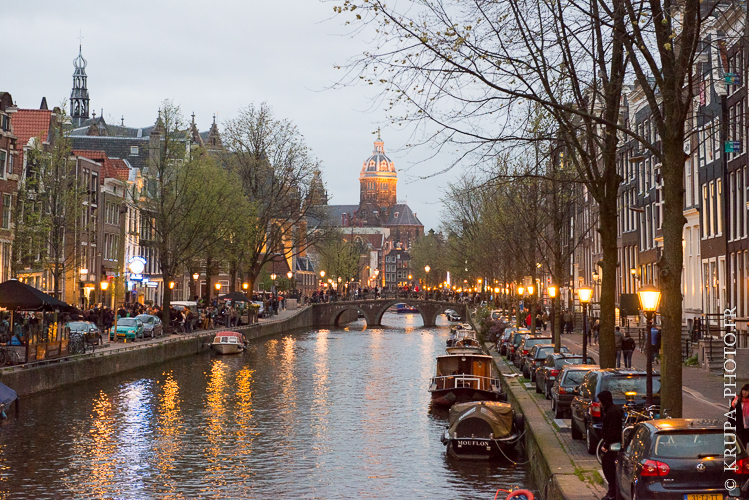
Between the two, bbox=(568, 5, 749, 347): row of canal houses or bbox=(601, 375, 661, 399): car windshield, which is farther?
bbox=(568, 5, 749, 347): row of canal houses

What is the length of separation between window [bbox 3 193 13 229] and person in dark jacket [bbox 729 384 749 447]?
48.8m

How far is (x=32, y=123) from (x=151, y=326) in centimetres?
1915

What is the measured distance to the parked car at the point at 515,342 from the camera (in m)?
47.7

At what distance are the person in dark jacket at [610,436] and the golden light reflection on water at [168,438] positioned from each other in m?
9.41

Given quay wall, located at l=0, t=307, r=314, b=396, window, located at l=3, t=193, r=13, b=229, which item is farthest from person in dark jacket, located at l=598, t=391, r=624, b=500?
window, located at l=3, t=193, r=13, b=229

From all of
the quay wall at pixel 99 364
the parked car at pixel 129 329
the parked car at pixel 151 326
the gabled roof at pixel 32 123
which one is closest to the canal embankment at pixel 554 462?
the quay wall at pixel 99 364

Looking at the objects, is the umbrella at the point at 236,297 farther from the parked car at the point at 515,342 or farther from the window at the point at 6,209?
the parked car at the point at 515,342

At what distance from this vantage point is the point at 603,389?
21891 mm

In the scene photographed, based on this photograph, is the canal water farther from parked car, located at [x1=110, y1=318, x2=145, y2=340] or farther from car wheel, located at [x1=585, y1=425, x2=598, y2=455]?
parked car, located at [x1=110, y1=318, x2=145, y2=340]

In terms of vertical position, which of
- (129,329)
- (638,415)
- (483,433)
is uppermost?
(129,329)

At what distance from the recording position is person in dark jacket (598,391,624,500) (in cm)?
1577

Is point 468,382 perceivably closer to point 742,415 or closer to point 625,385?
point 625,385

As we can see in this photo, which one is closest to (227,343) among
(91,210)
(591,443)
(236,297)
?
(236,297)

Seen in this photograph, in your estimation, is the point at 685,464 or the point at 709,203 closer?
the point at 685,464
